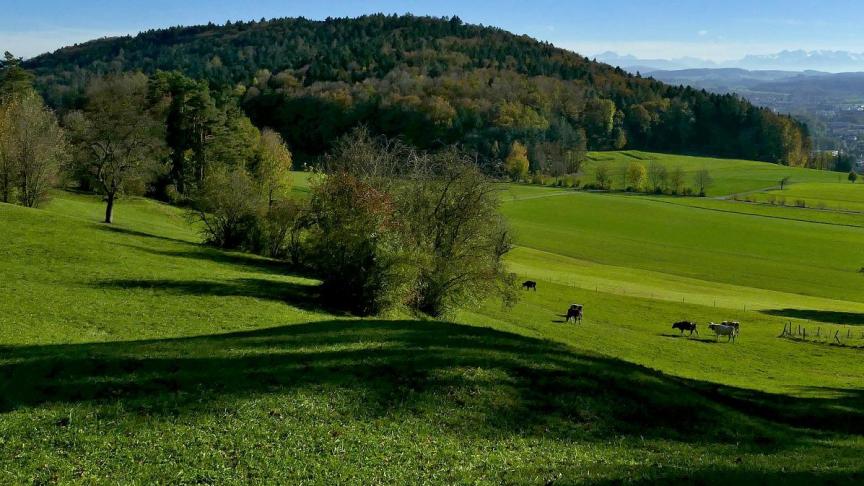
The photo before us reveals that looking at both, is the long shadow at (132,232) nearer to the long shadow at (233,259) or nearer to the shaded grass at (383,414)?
the long shadow at (233,259)

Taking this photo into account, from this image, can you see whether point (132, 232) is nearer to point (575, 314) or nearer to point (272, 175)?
point (272, 175)

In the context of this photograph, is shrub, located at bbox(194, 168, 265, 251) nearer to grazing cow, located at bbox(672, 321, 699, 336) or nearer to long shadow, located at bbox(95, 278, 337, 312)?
long shadow, located at bbox(95, 278, 337, 312)

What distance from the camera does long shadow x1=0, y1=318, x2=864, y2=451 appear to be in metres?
19.3

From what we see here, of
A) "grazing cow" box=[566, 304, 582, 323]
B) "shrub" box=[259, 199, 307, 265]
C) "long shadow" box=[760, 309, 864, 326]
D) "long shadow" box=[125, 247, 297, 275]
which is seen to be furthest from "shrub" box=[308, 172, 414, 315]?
"long shadow" box=[760, 309, 864, 326]

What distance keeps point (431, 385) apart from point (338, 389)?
3.19 metres

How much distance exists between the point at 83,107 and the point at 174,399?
117m

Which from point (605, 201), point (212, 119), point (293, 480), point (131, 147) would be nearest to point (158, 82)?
point (212, 119)

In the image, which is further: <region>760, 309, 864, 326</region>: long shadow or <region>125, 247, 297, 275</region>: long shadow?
<region>760, 309, 864, 326</region>: long shadow

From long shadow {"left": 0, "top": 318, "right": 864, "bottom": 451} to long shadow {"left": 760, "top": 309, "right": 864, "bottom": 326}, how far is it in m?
38.8

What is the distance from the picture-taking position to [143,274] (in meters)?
39.5

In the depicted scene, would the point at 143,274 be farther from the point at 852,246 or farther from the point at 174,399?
the point at 852,246

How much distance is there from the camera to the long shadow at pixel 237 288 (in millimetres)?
36584

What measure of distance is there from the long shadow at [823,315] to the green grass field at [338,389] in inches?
432

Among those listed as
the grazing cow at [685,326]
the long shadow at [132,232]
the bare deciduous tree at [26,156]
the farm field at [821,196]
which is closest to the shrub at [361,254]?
the long shadow at [132,232]
